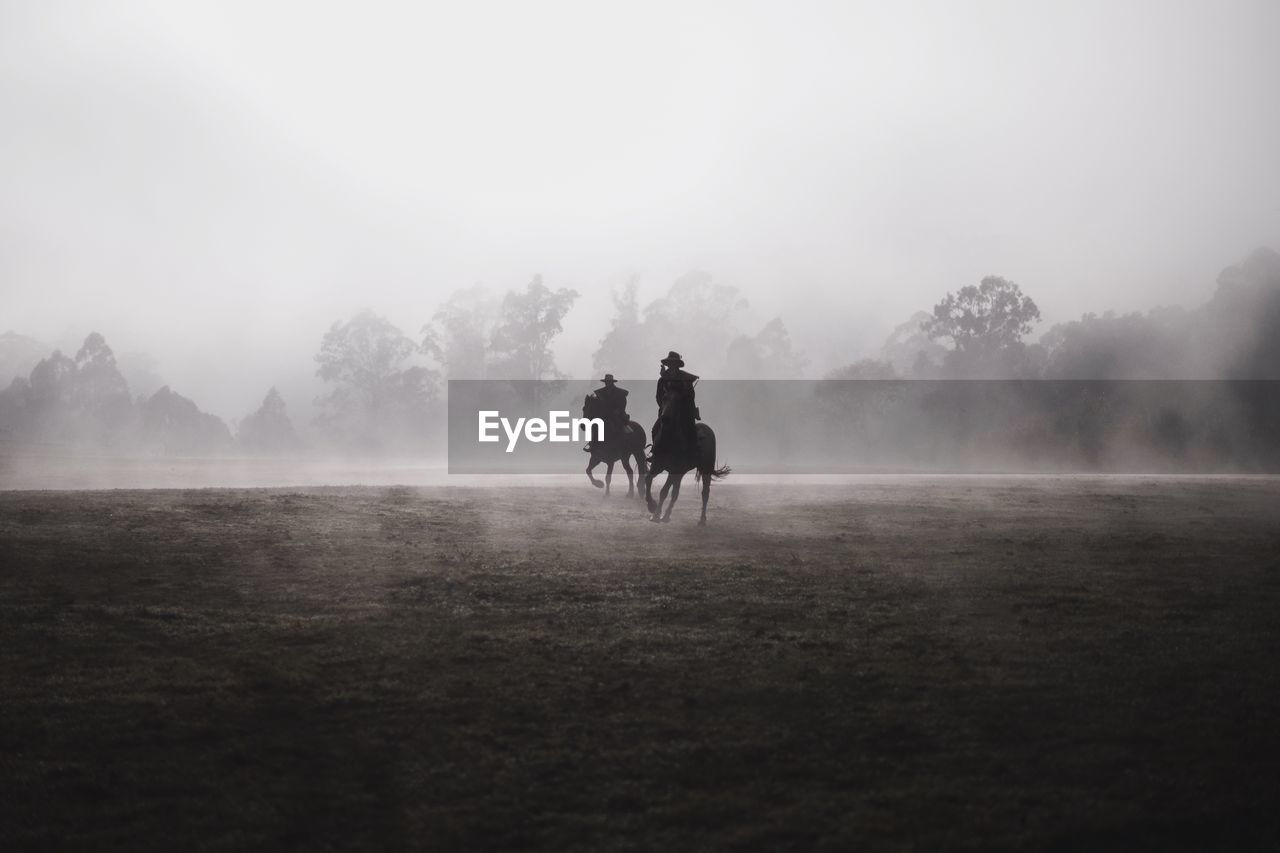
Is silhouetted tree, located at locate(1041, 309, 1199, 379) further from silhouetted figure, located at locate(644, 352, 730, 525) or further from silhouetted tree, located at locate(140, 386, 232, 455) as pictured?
silhouetted tree, located at locate(140, 386, 232, 455)

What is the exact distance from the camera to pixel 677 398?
67.8 ft

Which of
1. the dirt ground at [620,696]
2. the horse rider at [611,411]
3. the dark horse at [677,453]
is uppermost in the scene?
the horse rider at [611,411]

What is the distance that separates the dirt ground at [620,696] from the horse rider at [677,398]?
5.11 metres

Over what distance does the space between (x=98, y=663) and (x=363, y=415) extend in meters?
77.7

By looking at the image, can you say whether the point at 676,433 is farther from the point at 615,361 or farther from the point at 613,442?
the point at 615,361

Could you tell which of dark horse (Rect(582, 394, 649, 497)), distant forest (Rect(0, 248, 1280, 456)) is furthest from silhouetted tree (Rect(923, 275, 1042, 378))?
dark horse (Rect(582, 394, 649, 497))

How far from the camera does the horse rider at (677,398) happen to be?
20.7 meters

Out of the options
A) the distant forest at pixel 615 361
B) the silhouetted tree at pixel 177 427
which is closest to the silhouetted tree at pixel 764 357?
the distant forest at pixel 615 361

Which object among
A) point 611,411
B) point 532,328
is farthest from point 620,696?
point 532,328

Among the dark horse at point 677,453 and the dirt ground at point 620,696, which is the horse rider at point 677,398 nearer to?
the dark horse at point 677,453

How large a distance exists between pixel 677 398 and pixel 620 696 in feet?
43.1

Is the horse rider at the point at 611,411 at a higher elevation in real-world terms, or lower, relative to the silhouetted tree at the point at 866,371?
lower

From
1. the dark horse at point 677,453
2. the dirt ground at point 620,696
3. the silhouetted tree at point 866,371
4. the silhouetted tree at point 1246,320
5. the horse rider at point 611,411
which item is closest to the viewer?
the dirt ground at point 620,696

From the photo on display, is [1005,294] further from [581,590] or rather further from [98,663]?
[98,663]
